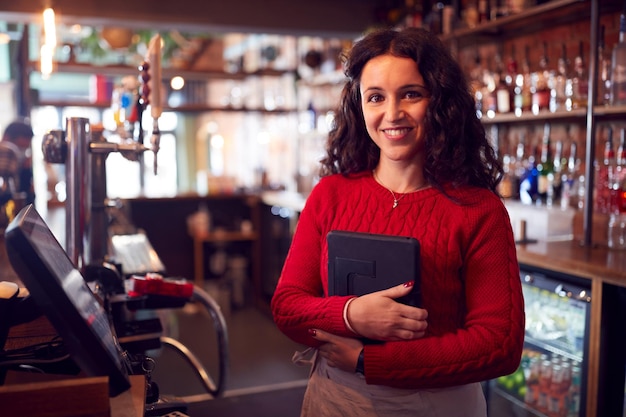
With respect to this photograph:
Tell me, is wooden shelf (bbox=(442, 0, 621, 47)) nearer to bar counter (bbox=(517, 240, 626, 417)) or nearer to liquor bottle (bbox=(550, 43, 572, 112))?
liquor bottle (bbox=(550, 43, 572, 112))

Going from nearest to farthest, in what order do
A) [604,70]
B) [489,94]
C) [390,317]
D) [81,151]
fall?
[390,317]
[81,151]
[604,70]
[489,94]

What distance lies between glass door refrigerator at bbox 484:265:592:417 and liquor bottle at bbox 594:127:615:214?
22.2 inches

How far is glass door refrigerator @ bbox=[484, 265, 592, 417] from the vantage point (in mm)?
2514

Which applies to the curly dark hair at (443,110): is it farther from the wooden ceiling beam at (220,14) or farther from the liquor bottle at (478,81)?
the wooden ceiling beam at (220,14)

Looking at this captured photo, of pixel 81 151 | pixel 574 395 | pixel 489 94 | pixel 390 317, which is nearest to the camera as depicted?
pixel 390 317

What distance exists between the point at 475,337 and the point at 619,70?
6.64 feet

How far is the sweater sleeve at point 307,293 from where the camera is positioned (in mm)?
1297

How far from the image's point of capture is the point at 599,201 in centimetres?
300

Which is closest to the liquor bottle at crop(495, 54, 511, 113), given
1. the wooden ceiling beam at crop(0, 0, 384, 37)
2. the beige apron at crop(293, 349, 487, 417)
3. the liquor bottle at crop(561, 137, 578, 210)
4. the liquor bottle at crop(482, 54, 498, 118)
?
the liquor bottle at crop(482, 54, 498, 118)

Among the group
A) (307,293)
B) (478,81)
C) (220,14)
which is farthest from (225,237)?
(307,293)

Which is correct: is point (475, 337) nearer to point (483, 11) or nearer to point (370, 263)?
point (370, 263)

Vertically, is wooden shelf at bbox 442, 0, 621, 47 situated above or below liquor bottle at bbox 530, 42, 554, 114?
above

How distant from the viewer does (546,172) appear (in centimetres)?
352

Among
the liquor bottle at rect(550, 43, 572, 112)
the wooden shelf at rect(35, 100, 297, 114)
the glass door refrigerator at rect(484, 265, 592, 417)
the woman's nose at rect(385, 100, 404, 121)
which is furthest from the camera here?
the wooden shelf at rect(35, 100, 297, 114)
